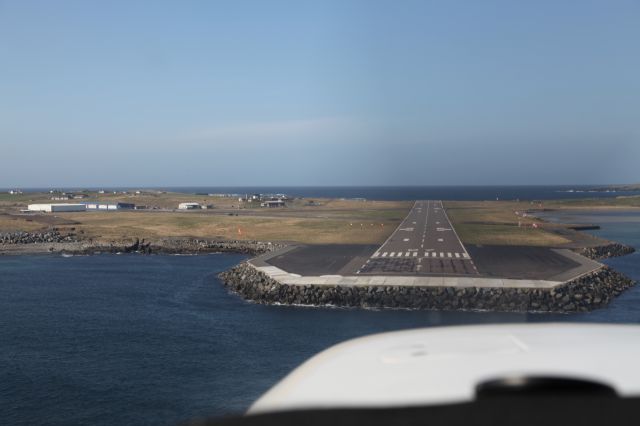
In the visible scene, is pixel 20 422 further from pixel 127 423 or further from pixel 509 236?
pixel 509 236

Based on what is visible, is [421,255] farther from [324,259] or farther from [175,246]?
[175,246]

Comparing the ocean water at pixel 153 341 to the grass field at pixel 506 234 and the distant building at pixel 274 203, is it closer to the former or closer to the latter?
the grass field at pixel 506 234

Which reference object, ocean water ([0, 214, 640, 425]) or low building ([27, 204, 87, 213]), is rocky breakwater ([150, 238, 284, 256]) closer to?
ocean water ([0, 214, 640, 425])

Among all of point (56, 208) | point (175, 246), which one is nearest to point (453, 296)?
point (175, 246)

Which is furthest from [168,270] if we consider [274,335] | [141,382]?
[141,382]

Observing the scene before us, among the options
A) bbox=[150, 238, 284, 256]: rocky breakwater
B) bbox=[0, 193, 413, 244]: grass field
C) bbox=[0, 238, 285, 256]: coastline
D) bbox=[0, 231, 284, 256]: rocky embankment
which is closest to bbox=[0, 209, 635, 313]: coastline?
bbox=[150, 238, 284, 256]: rocky breakwater
